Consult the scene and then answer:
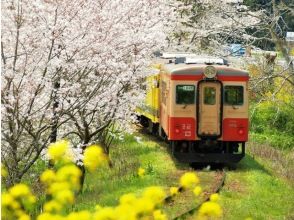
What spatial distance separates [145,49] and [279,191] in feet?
12.9

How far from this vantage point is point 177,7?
2519 cm

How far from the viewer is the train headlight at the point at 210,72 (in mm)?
15047

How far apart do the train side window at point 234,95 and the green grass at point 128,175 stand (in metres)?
1.88

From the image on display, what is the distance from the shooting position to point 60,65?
10.4m

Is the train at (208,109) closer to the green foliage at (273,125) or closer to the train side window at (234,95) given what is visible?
the train side window at (234,95)

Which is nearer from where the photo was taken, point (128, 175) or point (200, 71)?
point (128, 175)

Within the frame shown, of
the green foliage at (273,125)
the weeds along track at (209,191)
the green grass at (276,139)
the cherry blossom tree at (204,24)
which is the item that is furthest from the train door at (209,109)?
the cherry blossom tree at (204,24)

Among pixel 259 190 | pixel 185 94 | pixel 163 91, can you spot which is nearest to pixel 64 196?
pixel 259 190

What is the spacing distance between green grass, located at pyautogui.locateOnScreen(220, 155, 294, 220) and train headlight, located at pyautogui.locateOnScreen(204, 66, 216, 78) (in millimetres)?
2134

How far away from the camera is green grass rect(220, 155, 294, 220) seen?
1098cm

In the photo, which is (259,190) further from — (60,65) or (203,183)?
(60,65)

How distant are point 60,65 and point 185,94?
5387mm

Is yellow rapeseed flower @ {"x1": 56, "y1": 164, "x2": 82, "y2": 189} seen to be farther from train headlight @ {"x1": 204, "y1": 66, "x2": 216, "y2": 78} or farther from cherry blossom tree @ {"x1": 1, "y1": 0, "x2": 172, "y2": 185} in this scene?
train headlight @ {"x1": 204, "y1": 66, "x2": 216, "y2": 78}

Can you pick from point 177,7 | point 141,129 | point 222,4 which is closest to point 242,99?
point 141,129
